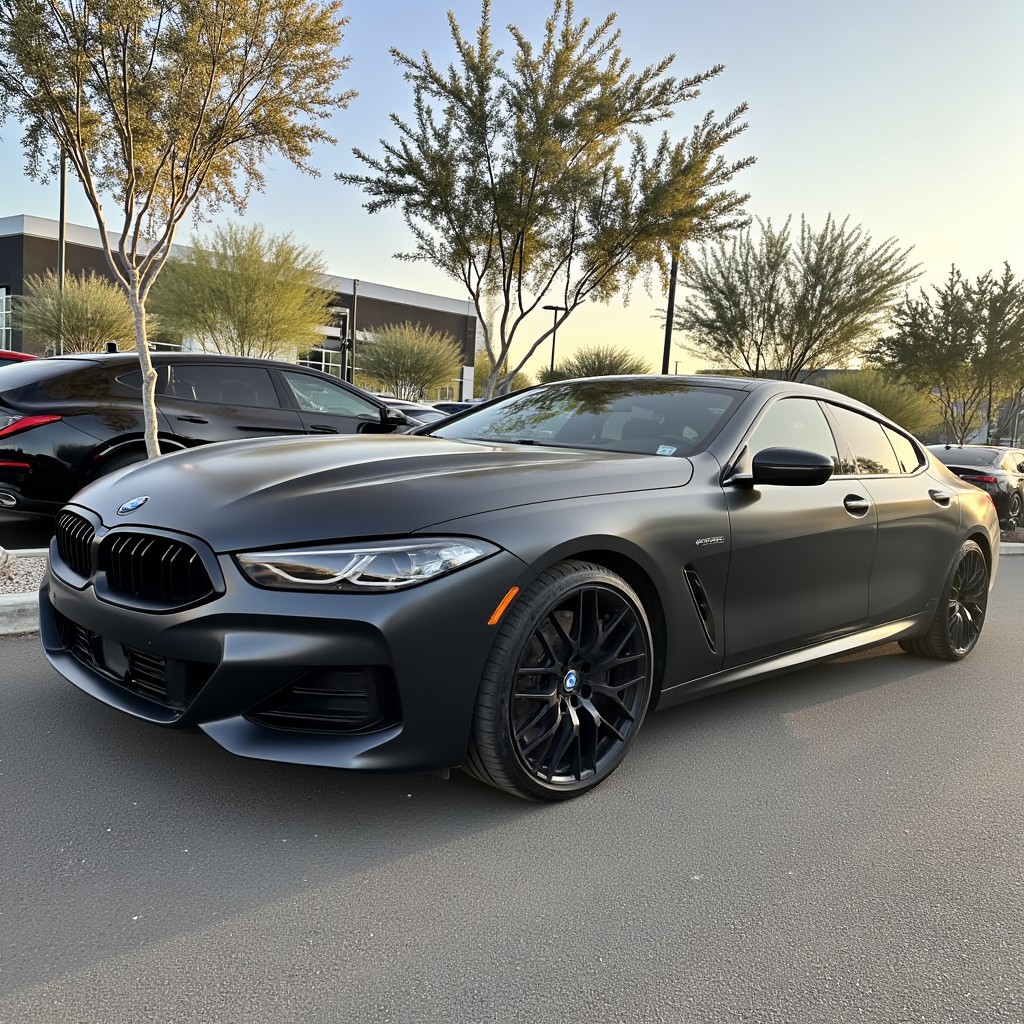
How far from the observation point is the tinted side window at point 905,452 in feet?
15.3

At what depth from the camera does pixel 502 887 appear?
7.82 feet

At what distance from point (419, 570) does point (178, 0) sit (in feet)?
21.3

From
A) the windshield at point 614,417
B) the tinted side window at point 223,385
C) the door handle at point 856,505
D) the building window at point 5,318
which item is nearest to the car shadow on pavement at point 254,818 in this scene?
the door handle at point 856,505

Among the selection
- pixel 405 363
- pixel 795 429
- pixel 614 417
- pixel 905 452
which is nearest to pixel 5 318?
pixel 405 363

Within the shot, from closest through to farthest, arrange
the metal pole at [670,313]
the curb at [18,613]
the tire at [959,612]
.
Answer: the curb at [18,613], the tire at [959,612], the metal pole at [670,313]

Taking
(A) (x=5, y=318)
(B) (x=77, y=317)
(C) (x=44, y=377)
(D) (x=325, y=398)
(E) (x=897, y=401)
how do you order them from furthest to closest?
(A) (x=5, y=318) → (E) (x=897, y=401) → (B) (x=77, y=317) → (D) (x=325, y=398) → (C) (x=44, y=377)

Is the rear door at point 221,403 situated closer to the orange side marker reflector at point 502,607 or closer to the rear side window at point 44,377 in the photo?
the rear side window at point 44,377

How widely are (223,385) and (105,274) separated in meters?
35.3

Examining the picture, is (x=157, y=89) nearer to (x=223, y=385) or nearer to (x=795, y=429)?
(x=223, y=385)

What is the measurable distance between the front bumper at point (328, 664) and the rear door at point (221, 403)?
15.3 ft

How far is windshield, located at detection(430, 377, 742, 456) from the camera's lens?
3682mm

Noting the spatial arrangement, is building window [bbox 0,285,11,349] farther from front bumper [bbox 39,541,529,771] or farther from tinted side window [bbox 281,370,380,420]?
front bumper [bbox 39,541,529,771]

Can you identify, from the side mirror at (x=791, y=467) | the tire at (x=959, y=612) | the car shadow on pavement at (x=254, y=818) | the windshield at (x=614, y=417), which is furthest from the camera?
the tire at (x=959, y=612)

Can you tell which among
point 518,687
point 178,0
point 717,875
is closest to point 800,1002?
point 717,875
